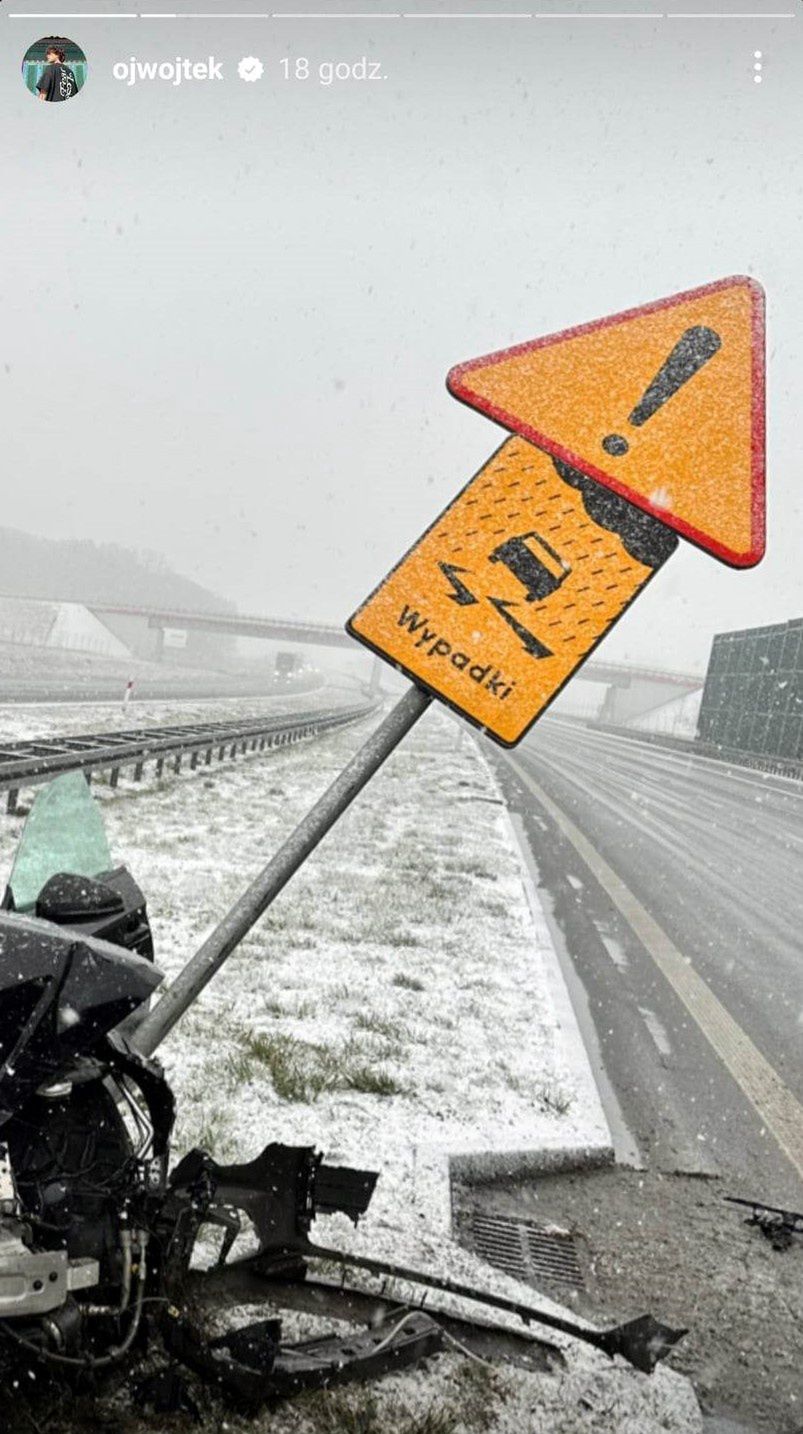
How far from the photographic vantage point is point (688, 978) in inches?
274

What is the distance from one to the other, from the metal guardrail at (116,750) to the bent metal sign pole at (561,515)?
536 cm

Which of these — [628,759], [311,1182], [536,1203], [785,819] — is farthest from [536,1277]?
[628,759]

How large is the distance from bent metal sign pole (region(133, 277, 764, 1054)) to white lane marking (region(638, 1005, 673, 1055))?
4.01 metres

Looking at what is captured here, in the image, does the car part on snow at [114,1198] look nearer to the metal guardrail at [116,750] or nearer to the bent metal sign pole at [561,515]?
the bent metal sign pole at [561,515]

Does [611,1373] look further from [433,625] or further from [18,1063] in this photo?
[433,625]

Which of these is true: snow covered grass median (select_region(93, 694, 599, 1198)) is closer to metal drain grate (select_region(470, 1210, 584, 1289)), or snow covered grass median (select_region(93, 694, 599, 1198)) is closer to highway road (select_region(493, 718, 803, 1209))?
metal drain grate (select_region(470, 1210, 584, 1289))

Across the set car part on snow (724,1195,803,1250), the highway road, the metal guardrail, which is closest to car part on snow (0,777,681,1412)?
car part on snow (724,1195,803,1250)

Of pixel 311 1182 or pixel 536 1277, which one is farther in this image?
pixel 536 1277

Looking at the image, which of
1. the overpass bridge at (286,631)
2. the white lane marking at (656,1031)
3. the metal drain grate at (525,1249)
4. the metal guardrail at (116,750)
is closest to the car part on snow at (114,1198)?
the metal drain grate at (525,1249)

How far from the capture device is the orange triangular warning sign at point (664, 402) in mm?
1979

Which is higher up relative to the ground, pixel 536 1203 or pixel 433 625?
pixel 433 625

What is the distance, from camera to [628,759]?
132 ft

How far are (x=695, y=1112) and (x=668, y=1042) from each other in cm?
96

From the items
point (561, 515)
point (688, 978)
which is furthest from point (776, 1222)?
point (688, 978)
